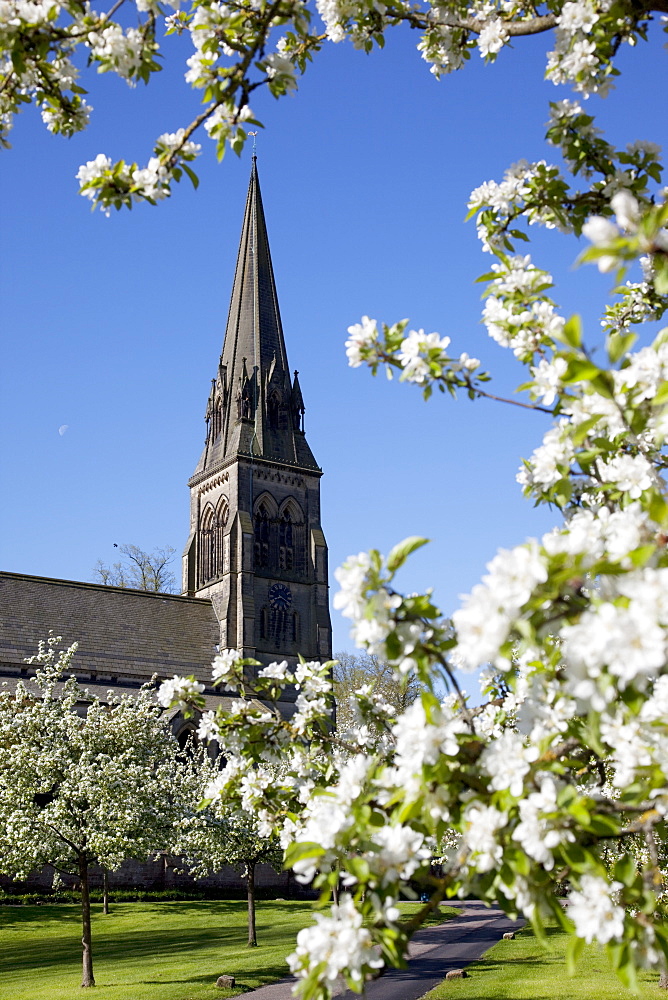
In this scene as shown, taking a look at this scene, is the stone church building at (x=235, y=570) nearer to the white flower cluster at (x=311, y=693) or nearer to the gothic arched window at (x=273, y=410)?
the gothic arched window at (x=273, y=410)

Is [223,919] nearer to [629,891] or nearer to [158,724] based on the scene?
[158,724]

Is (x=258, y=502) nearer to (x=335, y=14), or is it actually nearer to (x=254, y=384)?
(x=254, y=384)

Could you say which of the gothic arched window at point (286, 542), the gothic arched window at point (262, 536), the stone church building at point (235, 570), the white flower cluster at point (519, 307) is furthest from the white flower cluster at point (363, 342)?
the gothic arched window at point (286, 542)

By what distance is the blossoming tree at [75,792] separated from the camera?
64.5ft

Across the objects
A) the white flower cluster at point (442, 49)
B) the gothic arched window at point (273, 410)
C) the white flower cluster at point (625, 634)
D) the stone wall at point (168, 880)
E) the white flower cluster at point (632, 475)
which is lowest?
the stone wall at point (168, 880)

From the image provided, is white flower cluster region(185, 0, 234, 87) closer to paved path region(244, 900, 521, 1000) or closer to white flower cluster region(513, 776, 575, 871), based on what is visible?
white flower cluster region(513, 776, 575, 871)

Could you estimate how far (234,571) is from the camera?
56406mm

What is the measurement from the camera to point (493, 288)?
507cm

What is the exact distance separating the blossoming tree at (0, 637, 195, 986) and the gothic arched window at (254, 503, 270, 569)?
34542mm

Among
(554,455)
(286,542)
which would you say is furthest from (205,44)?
(286,542)

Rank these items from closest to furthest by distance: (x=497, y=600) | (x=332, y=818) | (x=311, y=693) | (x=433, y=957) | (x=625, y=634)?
(x=625, y=634) < (x=497, y=600) < (x=332, y=818) < (x=311, y=693) < (x=433, y=957)

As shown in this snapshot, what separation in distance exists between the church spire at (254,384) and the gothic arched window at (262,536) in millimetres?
3648

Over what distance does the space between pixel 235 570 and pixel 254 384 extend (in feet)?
43.8

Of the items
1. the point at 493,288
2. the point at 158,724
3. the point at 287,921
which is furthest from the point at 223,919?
the point at 493,288
